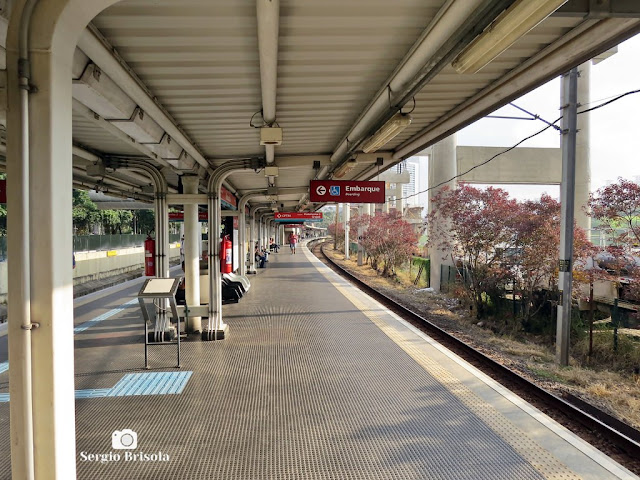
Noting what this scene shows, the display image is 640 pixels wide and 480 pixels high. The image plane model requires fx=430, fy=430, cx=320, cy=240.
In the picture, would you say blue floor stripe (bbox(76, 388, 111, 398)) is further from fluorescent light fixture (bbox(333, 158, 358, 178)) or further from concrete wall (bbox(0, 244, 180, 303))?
concrete wall (bbox(0, 244, 180, 303))

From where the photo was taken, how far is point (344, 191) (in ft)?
25.0

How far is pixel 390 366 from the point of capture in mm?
5281

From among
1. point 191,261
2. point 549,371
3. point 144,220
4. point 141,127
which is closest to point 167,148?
point 141,127

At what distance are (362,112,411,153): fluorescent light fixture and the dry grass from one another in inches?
157

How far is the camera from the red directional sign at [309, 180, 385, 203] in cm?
750

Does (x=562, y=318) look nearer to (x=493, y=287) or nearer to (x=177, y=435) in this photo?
(x=493, y=287)

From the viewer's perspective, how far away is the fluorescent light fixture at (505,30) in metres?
2.12

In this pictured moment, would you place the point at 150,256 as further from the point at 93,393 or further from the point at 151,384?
the point at 93,393

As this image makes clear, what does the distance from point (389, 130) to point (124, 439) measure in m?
3.62

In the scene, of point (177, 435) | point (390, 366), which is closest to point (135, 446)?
point (177, 435)

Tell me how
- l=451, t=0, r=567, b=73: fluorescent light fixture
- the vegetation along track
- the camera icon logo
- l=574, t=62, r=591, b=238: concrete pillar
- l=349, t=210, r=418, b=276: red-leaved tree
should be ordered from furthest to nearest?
l=349, t=210, r=418, b=276: red-leaved tree
l=574, t=62, r=591, b=238: concrete pillar
the vegetation along track
the camera icon logo
l=451, t=0, r=567, b=73: fluorescent light fixture

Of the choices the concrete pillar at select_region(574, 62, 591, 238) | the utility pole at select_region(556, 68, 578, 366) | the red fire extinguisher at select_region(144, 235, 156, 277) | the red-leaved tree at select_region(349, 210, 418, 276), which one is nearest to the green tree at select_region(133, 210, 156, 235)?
the red-leaved tree at select_region(349, 210, 418, 276)

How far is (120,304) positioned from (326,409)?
7.33 m

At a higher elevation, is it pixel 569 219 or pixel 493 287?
pixel 569 219
